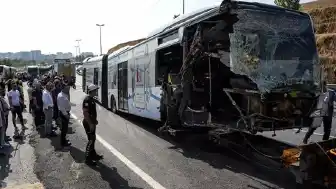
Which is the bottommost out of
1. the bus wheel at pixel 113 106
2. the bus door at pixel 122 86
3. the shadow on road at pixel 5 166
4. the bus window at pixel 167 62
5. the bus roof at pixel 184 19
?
the shadow on road at pixel 5 166

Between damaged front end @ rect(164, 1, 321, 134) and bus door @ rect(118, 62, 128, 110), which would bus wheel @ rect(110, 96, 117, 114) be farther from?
damaged front end @ rect(164, 1, 321, 134)

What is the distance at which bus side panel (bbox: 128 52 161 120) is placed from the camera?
12242mm

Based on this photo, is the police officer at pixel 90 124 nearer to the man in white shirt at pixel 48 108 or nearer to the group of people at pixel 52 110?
the group of people at pixel 52 110

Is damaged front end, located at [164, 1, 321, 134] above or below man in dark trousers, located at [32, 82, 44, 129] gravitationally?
above

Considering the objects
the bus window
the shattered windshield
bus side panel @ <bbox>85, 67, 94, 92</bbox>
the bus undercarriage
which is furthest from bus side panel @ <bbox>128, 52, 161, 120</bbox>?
bus side panel @ <bbox>85, 67, 94, 92</bbox>

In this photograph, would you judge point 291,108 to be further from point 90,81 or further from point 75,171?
point 90,81

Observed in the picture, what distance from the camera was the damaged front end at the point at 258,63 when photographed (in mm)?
7879

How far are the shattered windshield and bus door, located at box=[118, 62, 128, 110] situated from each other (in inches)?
342

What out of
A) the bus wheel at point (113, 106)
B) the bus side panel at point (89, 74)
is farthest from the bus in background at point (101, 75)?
the bus wheel at point (113, 106)

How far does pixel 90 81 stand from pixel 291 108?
21.5 m

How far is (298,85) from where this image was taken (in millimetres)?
8133

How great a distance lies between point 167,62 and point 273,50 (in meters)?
4.26

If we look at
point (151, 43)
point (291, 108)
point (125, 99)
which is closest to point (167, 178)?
point (291, 108)

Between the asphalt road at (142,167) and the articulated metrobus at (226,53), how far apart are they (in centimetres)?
106
